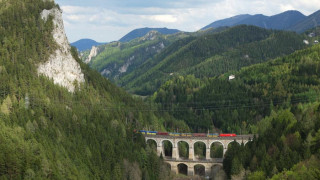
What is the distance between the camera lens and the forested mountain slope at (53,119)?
290 ft

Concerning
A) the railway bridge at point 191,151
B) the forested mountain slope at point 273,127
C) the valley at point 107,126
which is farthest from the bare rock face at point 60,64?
the forested mountain slope at point 273,127

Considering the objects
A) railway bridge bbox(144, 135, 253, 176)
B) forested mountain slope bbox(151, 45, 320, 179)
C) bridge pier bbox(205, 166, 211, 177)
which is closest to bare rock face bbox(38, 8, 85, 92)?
railway bridge bbox(144, 135, 253, 176)

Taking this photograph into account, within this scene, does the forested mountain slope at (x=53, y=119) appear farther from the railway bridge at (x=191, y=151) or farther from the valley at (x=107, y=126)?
the railway bridge at (x=191, y=151)

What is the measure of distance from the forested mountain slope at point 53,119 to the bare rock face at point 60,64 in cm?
194

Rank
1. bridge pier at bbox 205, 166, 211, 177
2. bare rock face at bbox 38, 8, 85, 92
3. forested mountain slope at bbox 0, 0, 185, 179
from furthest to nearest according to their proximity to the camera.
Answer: bare rock face at bbox 38, 8, 85, 92 < bridge pier at bbox 205, 166, 211, 177 < forested mountain slope at bbox 0, 0, 185, 179

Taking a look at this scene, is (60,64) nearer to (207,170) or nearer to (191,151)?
(191,151)

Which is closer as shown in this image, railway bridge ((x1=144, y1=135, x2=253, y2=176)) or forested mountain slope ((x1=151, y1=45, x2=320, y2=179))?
forested mountain slope ((x1=151, y1=45, x2=320, y2=179))

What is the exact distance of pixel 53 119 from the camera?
114000 mm

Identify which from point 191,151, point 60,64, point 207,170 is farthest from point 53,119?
point 207,170

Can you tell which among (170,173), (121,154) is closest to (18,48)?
(121,154)

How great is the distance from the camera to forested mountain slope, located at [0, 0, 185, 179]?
88.4 metres

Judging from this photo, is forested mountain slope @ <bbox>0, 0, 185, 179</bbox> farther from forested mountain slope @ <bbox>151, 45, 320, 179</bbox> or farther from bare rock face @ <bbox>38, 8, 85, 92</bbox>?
forested mountain slope @ <bbox>151, 45, 320, 179</bbox>

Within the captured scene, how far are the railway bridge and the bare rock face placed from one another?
133ft

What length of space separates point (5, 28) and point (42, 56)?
20.0 meters
